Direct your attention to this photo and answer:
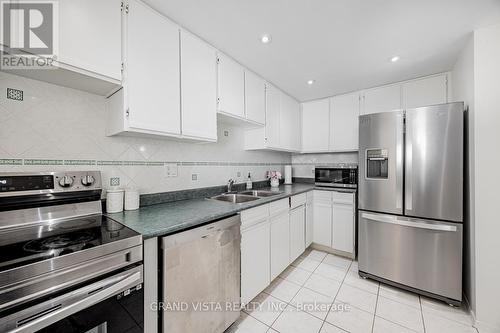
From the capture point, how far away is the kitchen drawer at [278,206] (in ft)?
6.32

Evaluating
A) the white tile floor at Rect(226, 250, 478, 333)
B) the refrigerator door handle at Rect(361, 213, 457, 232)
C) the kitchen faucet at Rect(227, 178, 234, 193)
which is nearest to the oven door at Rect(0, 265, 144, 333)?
the white tile floor at Rect(226, 250, 478, 333)

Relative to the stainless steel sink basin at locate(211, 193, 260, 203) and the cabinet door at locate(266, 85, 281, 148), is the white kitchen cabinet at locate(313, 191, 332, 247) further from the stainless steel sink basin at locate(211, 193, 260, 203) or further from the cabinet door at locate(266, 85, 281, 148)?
the stainless steel sink basin at locate(211, 193, 260, 203)

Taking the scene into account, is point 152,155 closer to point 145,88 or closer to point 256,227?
point 145,88

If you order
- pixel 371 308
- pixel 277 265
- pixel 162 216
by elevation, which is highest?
pixel 162 216

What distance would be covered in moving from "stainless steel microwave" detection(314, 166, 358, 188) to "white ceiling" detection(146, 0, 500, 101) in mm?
1234

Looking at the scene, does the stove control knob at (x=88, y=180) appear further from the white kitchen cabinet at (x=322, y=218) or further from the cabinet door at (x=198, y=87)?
the white kitchen cabinet at (x=322, y=218)

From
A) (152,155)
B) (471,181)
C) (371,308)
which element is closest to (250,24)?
(152,155)

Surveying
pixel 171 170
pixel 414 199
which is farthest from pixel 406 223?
pixel 171 170

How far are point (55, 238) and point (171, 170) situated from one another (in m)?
0.94

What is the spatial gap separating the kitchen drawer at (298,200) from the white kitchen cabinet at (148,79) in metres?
1.50

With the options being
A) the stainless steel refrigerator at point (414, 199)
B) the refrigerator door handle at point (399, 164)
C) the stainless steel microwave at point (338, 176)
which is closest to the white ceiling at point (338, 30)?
the stainless steel refrigerator at point (414, 199)

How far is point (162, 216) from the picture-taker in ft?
4.21

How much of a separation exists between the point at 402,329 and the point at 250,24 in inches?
103

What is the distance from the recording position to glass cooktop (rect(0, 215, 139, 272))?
2.42ft
